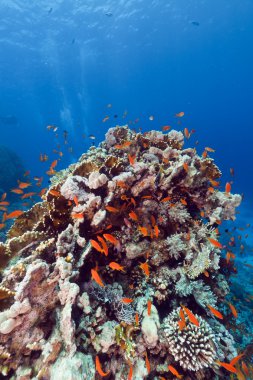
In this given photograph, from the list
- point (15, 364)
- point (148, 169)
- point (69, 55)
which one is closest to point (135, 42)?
point (69, 55)

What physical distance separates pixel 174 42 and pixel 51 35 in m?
31.7

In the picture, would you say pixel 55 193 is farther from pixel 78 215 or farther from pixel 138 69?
pixel 138 69

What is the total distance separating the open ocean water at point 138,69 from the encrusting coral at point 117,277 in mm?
2330

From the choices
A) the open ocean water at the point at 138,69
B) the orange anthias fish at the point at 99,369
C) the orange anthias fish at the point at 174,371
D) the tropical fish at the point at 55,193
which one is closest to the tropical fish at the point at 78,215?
the tropical fish at the point at 55,193

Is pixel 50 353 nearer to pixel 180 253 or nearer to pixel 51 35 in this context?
pixel 180 253

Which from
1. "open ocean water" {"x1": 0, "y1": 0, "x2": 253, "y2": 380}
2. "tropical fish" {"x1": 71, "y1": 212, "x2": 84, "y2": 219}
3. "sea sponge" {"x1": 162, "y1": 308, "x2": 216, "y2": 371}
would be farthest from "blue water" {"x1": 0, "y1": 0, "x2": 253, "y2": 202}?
"sea sponge" {"x1": 162, "y1": 308, "x2": 216, "y2": 371}

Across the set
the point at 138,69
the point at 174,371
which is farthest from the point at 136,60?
the point at 174,371

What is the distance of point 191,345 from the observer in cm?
397

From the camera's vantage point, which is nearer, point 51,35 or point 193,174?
point 193,174

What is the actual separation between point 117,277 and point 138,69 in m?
81.5

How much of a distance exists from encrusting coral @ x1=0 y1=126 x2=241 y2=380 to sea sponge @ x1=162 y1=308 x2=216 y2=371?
0.02 metres

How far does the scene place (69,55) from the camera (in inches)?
2079

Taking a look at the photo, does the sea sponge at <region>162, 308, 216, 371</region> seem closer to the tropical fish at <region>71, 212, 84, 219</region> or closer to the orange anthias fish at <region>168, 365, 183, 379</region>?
the orange anthias fish at <region>168, 365, 183, 379</region>

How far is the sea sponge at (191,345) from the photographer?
385cm
